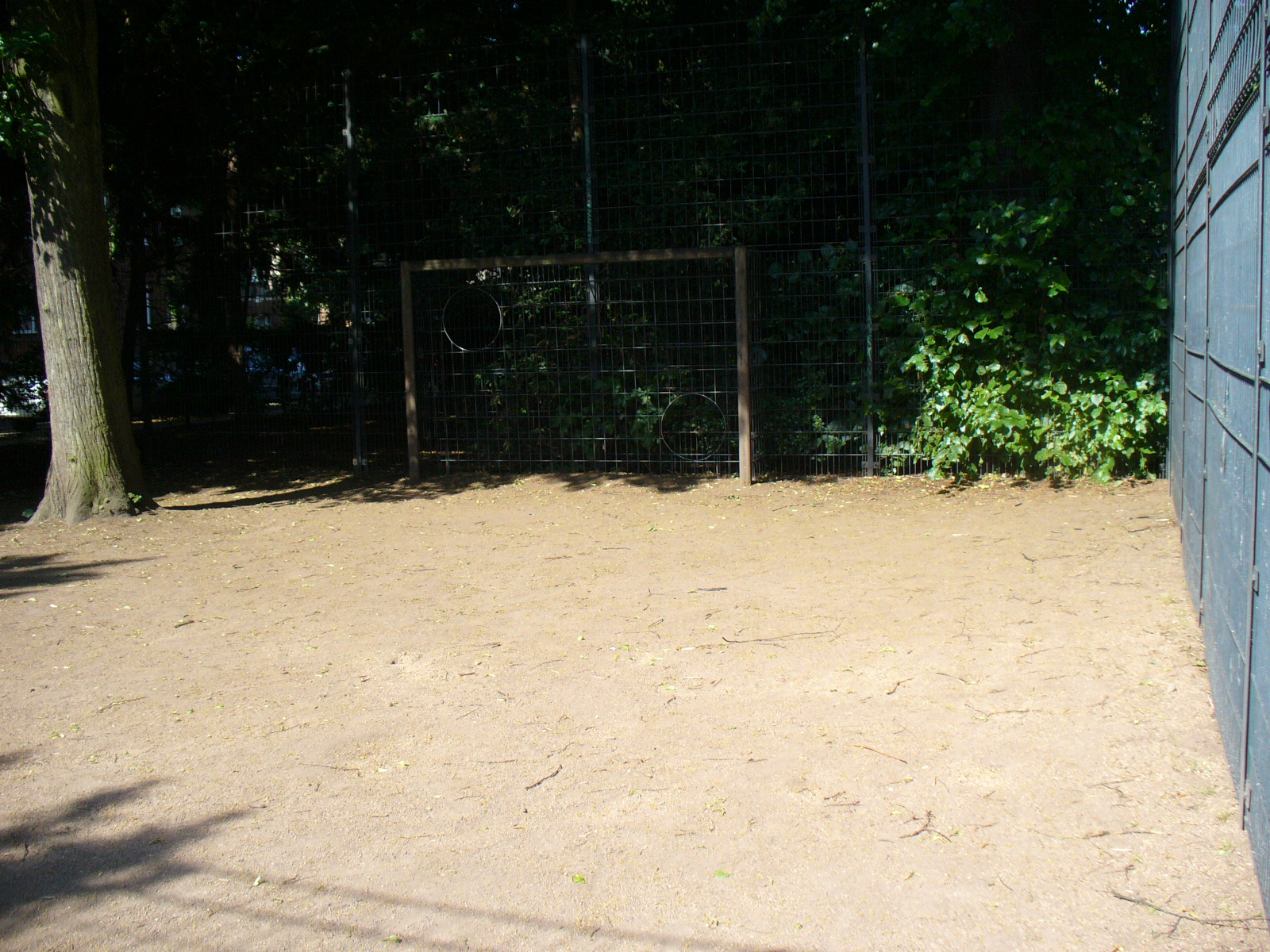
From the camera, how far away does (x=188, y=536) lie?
8344 millimetres

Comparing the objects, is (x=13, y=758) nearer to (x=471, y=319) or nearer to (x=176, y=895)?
(x=176, y=895)

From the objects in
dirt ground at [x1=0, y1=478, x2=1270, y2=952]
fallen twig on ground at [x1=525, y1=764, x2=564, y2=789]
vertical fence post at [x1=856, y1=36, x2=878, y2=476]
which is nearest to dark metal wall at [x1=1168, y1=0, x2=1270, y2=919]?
dirt ground at [x1=0, y1=478, x2=1270, y2=952]

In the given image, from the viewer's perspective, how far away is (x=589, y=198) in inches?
425

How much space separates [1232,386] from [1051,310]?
5.92 m

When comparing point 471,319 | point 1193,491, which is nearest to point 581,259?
point 471,319

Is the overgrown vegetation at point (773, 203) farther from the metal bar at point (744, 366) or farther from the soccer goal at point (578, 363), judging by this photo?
the metal bar at point (744, 366)

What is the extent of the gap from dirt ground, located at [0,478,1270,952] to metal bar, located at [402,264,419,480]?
3.36 metres

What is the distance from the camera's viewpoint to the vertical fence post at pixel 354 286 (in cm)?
1136

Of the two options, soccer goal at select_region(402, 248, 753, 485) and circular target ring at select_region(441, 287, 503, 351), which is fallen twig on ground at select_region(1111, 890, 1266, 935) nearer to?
soccer goal at select_region(402, 248, 753, 485)

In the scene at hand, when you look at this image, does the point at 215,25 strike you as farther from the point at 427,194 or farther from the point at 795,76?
the point at 795,76

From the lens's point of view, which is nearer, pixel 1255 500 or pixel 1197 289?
pixel 1255 500

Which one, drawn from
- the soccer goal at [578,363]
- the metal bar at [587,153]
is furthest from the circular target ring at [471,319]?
the metal bar at [587,153]

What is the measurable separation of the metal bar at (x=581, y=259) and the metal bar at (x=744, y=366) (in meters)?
0.19

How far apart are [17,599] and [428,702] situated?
354 centimetres
